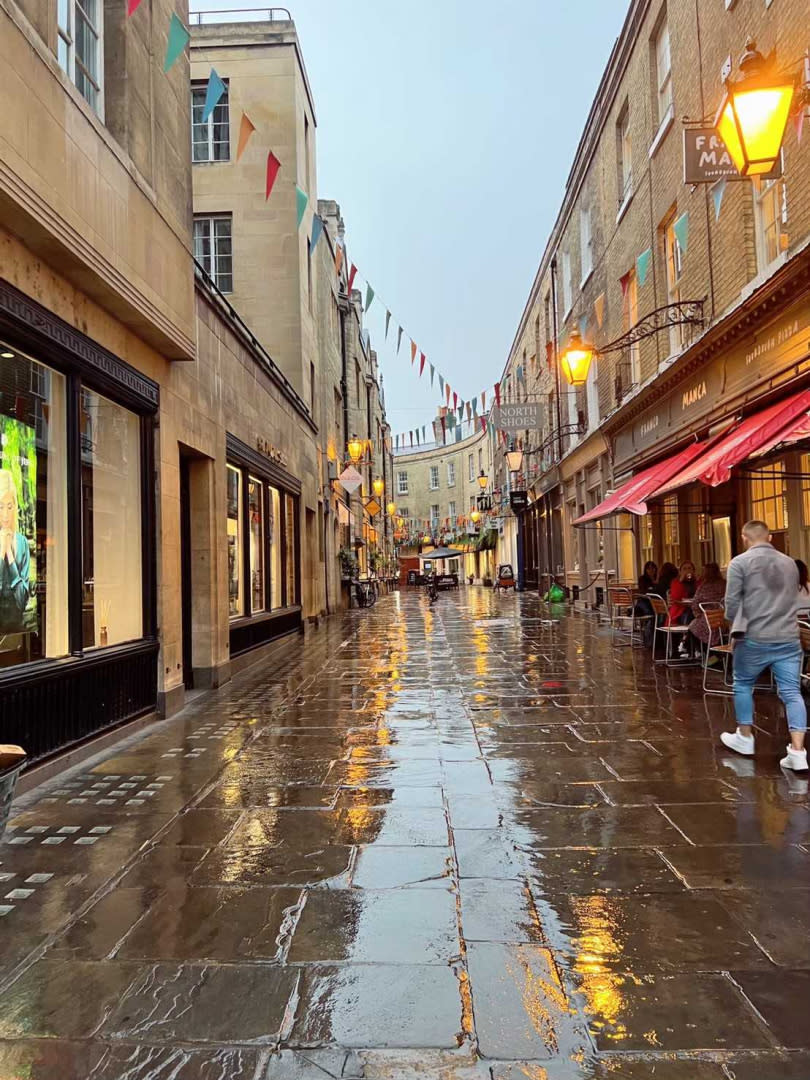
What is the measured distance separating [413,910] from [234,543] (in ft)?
29.6

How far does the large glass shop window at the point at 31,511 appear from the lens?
18.1 feet

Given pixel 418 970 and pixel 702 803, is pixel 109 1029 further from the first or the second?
pixel 702 803

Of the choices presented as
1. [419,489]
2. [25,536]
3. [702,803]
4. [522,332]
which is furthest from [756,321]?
[419,489]

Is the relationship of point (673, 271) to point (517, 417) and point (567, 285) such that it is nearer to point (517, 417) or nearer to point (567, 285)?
point (517, 417)

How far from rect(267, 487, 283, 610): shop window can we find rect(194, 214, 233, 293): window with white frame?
639 centimetres

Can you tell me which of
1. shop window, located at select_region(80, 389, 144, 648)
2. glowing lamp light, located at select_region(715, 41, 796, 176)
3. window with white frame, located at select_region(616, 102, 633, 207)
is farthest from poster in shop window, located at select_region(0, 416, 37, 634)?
window with white frame, located at select_region(616, 102, 633, 207)

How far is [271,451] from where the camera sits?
14.4 m

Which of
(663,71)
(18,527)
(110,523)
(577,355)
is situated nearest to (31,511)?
(18,527)

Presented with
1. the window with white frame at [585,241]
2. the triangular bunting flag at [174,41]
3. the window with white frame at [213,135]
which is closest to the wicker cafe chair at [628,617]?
the triangular bunting flag at [174,41]

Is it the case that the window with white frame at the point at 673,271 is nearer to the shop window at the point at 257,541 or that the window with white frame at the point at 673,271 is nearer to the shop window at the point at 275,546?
the shop window at the point at 257,541

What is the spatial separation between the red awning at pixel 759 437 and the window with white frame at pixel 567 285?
15226 mm

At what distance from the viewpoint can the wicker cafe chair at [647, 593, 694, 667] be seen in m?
10.4

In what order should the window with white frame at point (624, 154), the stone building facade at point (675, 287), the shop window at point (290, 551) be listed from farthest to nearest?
the shop window at point (290, 551)
the window with white frame at point (624, 154)
the stone building facade at point (675, 287)

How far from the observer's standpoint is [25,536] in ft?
18.9
